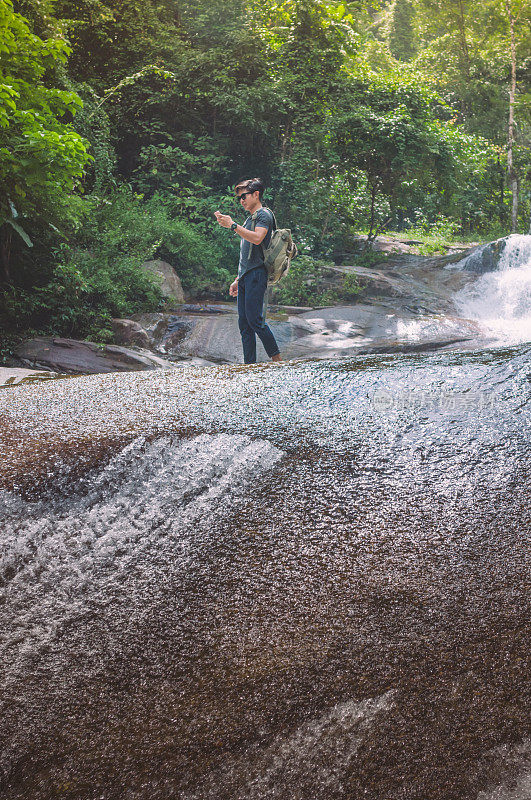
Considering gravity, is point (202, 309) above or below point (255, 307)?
below

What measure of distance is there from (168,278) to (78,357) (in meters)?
3.91

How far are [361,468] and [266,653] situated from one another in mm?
824

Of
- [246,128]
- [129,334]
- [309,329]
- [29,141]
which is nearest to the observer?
[29,141]

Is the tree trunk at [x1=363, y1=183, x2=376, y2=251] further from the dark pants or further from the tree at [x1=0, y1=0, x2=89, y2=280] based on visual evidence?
the dark pants

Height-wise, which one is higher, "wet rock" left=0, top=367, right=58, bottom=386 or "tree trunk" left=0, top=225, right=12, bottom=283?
"tree trunk" left=0, top=225, right=12, bottom=283

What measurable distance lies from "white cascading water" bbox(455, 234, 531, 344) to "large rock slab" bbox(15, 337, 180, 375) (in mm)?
6119

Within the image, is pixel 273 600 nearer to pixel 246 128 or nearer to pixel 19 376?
pixel 19 376

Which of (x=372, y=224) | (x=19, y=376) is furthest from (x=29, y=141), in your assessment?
(x=372, y=224)

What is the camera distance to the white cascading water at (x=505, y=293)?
10.5 m

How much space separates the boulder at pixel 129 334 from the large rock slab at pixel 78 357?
3.02 feet

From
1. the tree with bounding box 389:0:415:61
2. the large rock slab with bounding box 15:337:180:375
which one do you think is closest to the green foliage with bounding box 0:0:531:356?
the large rock slab with bounding box 15:337:180:375

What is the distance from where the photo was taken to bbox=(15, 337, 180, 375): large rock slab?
245 inches

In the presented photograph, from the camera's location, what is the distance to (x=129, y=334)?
7.82m

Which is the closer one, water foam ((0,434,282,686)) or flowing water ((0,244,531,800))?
flowing water ((0,244,531,800))
